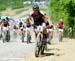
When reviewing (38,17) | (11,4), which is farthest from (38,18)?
(11,4)

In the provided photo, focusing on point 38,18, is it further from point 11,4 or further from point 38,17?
point 11,4

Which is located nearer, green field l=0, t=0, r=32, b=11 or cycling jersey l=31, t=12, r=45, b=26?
cycling jersey l=31, t=12, r=45, b=26

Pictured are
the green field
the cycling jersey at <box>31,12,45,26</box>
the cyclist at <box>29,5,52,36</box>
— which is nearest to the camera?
the cyclist at <box>29,5,52,36</box>

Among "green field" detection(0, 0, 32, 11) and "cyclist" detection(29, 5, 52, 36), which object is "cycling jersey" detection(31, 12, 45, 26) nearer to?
"cyclist" detection(29, 5, 52, 36)

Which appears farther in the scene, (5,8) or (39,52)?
(5,8)

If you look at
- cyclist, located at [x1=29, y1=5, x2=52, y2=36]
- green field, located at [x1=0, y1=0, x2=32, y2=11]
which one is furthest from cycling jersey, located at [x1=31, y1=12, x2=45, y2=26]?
green field, located at [x1=0, y1=0, x2=32, y2=11]

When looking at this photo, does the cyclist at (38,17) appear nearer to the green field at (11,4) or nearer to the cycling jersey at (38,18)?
the cycling jersey at (38,18)

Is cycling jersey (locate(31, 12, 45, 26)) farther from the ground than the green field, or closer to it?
farther from the ground

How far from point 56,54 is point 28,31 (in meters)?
8.59

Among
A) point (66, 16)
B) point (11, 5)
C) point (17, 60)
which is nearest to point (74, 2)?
point (66, 16)

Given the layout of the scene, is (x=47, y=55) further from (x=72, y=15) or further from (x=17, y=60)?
(x=72, y=15)

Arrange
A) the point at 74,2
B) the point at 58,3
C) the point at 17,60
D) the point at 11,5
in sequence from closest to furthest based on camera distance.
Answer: the point at 17,60
the point at 74,2
the point at 58,3
the point at 11,5

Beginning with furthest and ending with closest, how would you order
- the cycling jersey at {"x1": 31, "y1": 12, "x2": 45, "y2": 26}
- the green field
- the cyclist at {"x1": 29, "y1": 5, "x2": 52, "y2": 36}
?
the green field < the cycling jersey at {"x1": 31, "y1": 12, "x2": 45, "y2": 26} < the cyclist at {"x1": 29, "y1": 5, "x2": 52, "y2": 36}

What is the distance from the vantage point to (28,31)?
2638cm
